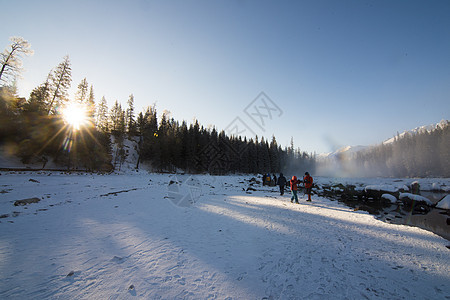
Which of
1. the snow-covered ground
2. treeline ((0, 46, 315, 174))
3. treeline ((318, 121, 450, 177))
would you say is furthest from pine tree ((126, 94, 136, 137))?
treeline ((318, 121, 450, 177))

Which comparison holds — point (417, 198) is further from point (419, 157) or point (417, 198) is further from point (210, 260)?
point (419, 157)

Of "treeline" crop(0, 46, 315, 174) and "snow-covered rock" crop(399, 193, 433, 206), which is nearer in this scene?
"snow-covered rock" crop(399, 193, 433, 206)

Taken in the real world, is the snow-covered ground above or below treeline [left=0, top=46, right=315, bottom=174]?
below

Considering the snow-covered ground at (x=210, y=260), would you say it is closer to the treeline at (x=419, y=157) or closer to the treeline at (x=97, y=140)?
the treeline at (x=97, y=140)

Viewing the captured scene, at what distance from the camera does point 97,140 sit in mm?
32156

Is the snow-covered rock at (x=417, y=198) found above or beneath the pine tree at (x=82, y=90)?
beneath

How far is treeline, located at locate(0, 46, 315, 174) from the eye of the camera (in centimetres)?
2434

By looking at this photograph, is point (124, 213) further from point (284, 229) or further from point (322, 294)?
point (322, 294)

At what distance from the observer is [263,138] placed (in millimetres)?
74500

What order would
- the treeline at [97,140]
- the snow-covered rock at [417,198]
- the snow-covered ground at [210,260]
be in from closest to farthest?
the snow-covered ground at [210,260] → the snow-covered rock at [417,198] → the treeline at [97,140]

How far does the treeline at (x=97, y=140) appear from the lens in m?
24.3

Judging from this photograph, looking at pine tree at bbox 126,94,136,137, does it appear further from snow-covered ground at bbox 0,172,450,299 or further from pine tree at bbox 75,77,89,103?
snow-covered ground at bbox 0,172,450,299

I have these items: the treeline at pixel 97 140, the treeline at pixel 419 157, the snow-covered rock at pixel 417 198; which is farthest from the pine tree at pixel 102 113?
the treeline at pixel 419 157

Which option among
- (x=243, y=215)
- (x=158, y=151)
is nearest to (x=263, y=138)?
(x=158, y=151)
